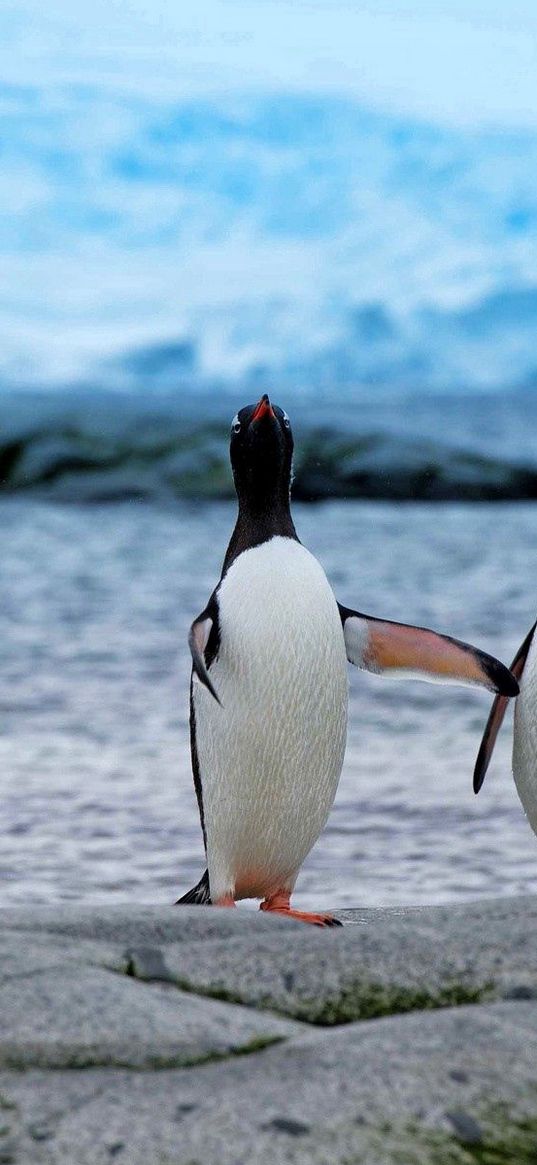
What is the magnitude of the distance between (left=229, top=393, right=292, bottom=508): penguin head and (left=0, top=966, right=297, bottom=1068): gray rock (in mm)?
1280

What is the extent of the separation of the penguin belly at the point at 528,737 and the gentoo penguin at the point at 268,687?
5 cm

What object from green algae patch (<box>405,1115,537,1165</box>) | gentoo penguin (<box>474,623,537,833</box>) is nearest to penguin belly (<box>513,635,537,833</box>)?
gentoo penguin (<box>474,623,537,833</box>)

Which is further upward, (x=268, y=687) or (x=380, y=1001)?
(x=268, y=687)

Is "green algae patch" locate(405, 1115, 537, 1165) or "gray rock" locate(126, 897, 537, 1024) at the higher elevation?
"gray rock" locate(126, 897, 537, 1024)

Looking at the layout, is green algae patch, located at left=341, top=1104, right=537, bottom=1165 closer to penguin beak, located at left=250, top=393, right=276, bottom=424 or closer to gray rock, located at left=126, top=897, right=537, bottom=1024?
gray rock, located at left=126, top=897, right=537, bottom=1024

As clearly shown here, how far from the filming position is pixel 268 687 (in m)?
3.08

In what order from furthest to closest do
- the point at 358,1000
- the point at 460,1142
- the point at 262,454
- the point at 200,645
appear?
the point at 262,454, the point at 200,645, the point at 358,1000, the point at 460,1142

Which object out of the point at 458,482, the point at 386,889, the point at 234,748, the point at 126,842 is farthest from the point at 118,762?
the point at 458,482

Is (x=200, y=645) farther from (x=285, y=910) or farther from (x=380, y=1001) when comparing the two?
(x=380, y=1001)

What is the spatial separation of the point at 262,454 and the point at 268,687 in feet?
1.42

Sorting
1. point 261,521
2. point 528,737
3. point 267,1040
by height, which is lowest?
point 267,1040

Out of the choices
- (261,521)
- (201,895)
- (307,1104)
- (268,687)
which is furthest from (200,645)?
(307,1104)

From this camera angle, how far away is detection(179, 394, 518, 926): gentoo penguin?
3.08 metres

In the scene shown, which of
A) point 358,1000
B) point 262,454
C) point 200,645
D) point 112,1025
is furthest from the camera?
point 262,454
